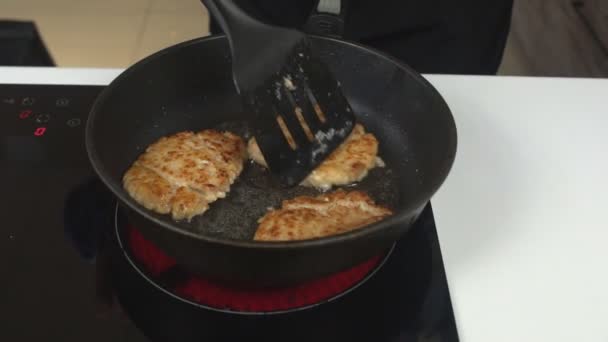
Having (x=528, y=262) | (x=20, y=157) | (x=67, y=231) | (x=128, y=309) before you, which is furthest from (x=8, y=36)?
(x=528, y=262)

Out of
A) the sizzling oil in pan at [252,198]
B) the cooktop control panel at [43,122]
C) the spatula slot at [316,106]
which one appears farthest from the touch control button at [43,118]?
the spatula slot at [316,106]

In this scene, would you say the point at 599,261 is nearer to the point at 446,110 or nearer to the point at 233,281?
the point at 446,110

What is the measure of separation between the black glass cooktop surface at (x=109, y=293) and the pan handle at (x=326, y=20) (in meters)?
0.33

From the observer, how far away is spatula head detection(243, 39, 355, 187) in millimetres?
840

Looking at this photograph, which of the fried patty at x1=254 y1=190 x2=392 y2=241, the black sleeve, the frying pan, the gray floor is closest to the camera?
the frying pan

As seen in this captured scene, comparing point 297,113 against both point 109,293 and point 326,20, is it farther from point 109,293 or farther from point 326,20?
point 109,293

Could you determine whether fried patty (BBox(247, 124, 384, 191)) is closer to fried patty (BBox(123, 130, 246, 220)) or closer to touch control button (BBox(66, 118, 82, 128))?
fried patty (BBox(123, 130, 246, 220))

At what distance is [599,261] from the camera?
0.75 m

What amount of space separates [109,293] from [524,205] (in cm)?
56

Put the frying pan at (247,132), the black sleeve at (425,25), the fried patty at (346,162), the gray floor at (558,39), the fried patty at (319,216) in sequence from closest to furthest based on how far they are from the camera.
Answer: the frying pan at (247,132) < the fried patty at (319,216) < the fried patty at (346,162) < the black sleeve at (425,25) < the gray floor at (558,39)

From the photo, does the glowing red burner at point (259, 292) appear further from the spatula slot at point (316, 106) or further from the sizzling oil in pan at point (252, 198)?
the spatula slot at point (316, 106)

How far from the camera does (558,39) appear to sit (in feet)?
6.76

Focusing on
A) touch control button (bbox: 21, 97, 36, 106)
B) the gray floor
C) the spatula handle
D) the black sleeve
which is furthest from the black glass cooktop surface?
the gray floor

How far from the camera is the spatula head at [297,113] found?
2.76 feet
